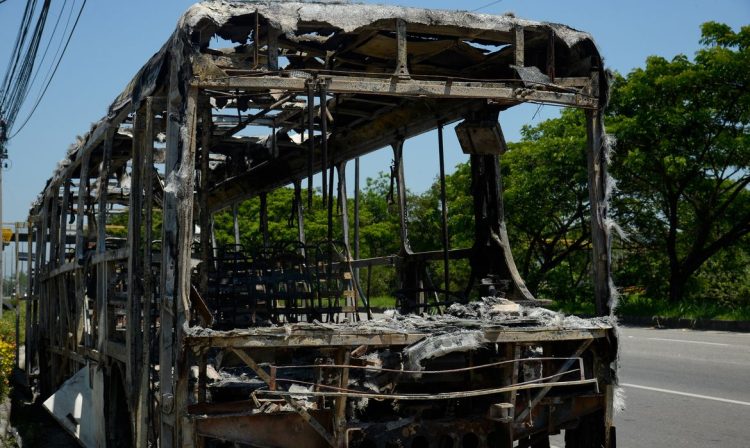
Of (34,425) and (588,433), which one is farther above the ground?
(588,433)

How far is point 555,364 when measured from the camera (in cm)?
611

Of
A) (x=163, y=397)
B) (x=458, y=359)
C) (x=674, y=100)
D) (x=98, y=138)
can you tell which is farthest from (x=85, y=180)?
(x=674, y=100)

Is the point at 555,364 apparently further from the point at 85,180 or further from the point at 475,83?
the point at 85,180

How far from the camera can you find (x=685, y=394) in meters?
10.4

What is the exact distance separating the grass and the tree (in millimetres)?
1053

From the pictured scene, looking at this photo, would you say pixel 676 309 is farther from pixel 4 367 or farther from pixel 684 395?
pixel 4 367

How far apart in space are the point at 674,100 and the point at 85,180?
1753 centimetres

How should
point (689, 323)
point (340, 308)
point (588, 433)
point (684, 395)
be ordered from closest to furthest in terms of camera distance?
point (588, 433) < point (340, 308) < point (684, 395) < point (689, 323)

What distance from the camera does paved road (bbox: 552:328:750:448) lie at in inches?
325

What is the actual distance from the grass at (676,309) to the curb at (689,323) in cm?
13

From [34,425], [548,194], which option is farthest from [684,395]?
[548,194]

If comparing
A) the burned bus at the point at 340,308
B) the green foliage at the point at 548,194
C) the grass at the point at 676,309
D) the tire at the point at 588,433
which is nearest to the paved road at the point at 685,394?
the tire at the point at 588,433

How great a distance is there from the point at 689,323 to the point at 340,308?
48.4ft

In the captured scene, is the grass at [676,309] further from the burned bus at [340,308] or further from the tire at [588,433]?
the tire at [588,433]
